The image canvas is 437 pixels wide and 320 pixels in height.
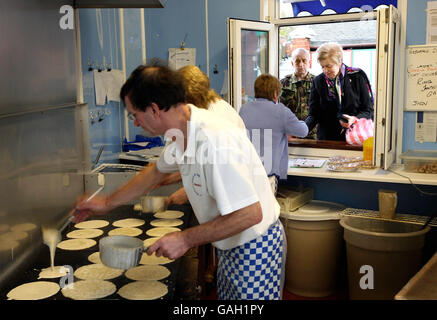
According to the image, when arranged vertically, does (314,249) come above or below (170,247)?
below

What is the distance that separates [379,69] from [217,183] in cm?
206

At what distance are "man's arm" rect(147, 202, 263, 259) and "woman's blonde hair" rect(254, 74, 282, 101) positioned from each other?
6.51ft

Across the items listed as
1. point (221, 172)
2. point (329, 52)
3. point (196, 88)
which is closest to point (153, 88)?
point (221, 172)

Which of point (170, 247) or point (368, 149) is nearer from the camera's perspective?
point (170, 247)

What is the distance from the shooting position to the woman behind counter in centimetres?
439

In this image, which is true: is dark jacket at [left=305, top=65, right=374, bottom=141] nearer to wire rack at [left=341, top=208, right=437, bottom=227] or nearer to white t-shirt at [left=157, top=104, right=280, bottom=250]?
wire rack at [left=341, top=208, right=437, bottom=227]

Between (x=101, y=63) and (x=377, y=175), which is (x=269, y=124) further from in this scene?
(x=101, y=63)

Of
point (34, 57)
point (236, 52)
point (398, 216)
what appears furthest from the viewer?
point (236, 52)

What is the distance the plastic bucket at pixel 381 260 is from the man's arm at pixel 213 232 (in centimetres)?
184

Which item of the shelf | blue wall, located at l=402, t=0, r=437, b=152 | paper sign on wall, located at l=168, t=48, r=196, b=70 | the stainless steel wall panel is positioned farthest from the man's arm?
paper sign on wall, located at l=168, t=48, r=196, b=70

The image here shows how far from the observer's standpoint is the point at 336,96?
15.2 ft

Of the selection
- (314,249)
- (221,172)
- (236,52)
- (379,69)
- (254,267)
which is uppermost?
(236,52)
